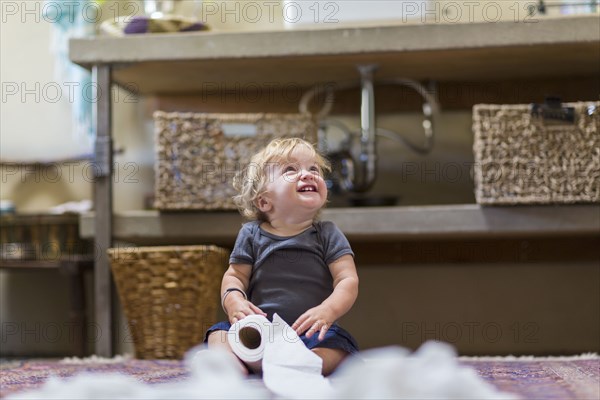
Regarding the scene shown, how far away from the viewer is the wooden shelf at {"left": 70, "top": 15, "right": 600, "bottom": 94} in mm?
2107

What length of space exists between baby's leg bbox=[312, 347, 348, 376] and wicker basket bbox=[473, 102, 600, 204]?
70 centimetres

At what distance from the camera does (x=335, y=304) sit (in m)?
1.57

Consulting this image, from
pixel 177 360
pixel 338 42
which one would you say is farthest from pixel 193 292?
pixel 338 42

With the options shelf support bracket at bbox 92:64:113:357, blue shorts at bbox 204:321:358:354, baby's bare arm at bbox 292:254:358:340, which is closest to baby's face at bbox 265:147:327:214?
baby's bare arm at bbox 292:254:358:340

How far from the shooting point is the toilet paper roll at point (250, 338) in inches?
58.5

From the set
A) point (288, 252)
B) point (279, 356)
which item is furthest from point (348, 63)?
point (279, 356)

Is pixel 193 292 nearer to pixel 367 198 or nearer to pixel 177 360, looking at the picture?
pixel 177 360

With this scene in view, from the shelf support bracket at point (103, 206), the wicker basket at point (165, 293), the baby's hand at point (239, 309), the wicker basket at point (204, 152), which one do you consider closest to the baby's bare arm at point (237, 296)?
the baby's hand at point (239, 309)

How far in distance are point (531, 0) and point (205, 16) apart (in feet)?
3.25

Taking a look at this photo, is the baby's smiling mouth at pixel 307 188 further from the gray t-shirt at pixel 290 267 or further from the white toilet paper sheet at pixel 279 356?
the white toilet paper sheet at pixel 279 356

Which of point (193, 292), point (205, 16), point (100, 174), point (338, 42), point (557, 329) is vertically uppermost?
point (205, 16)

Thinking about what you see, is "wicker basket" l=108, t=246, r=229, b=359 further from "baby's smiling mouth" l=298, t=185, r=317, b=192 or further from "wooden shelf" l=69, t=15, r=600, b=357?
"baby's smiling mouth" l=298, t=185, r=317, b=192

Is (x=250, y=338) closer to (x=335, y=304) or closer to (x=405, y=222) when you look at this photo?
(x=335, y=304)

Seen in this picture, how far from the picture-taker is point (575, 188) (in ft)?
6.82
